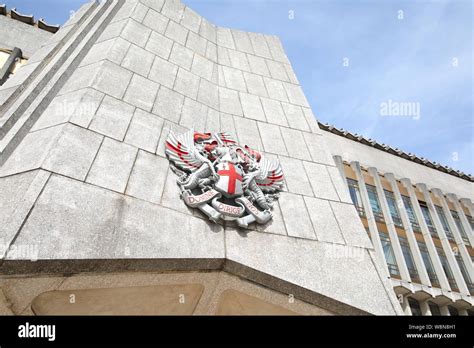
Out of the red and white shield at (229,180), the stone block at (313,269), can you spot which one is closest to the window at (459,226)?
the stone block at (313,269)

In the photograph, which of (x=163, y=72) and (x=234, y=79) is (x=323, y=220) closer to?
(x=163, y=72)

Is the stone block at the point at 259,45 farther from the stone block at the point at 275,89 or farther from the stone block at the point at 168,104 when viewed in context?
the stone block at the point at 168,104

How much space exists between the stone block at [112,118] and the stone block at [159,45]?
256 cm

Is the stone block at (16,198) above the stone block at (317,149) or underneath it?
underneath

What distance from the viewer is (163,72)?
7.71 metres

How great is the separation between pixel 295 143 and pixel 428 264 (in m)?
14.5

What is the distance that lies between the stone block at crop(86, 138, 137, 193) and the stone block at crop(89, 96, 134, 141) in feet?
0.75

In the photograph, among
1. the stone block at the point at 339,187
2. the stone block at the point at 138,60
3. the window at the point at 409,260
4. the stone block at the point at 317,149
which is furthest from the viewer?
the window at the point at 409,260

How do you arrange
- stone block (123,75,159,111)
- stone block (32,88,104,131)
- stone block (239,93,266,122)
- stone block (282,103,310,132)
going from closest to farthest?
stone block (32,88,104,131) → stone block (123,75,159,111) → stone block (239,93,266,122) → stone block (282,103,310,132)

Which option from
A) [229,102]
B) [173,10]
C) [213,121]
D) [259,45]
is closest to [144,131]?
[213,121]

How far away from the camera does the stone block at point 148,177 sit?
16.2 feet

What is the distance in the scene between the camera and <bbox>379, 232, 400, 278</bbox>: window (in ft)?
53.5

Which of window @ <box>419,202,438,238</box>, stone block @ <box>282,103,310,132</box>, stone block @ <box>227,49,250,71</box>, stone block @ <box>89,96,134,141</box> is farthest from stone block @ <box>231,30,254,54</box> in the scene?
window @ <box>419,202,438,238</box>
